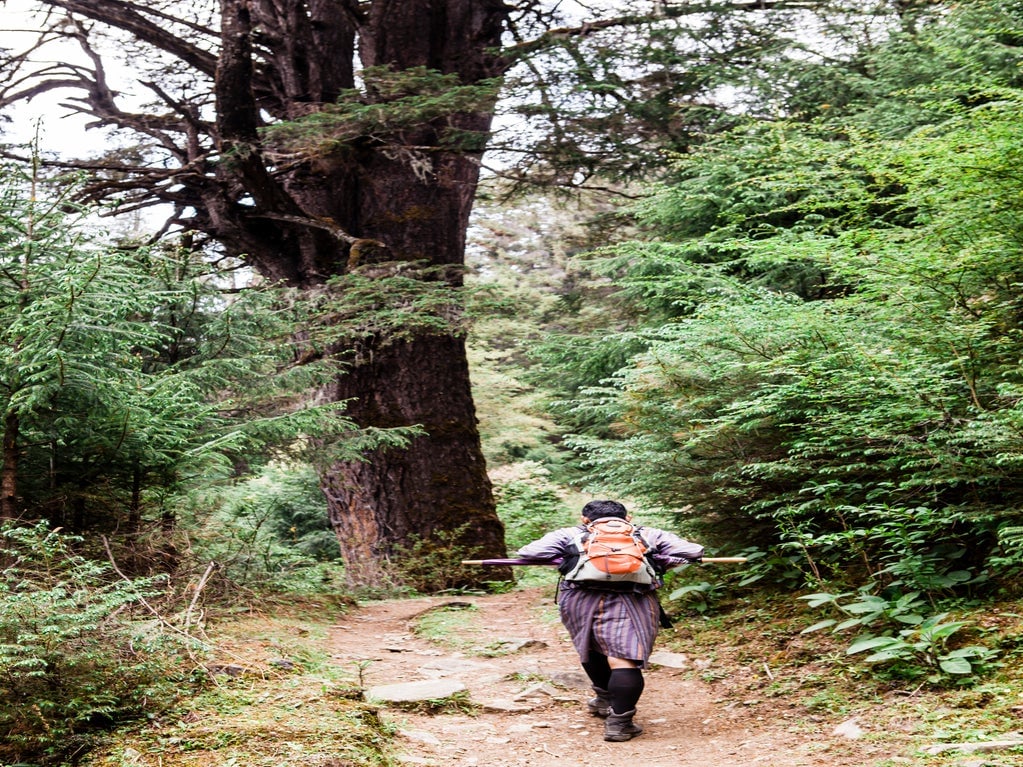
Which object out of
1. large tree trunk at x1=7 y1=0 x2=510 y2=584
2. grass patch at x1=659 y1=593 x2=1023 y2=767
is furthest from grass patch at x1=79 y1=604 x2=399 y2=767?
large tree trunk at x1=7 y1=0 x2=510 y2=584

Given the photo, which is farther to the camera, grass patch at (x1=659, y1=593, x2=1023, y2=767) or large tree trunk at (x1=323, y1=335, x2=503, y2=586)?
large tree trunk at (x1=323, y1=335, x2=503, y2=586)

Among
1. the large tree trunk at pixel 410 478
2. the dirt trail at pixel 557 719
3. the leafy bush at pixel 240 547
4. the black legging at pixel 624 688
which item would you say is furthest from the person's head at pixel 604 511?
the large tree trunk at pixel 410 478

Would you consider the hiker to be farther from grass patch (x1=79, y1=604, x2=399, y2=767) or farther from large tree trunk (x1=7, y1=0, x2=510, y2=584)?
large tree trunk (x1=7, y1=0, x2=510, y2=584)

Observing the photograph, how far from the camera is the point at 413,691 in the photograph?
500 centimetres

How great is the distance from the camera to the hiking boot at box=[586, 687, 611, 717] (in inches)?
198

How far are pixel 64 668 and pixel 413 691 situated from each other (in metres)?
2.13

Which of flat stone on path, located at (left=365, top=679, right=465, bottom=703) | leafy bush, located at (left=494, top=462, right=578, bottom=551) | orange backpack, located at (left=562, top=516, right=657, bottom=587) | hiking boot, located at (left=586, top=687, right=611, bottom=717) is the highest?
orange backpack, located at (left=562, top=516, right=657, bottom=587)

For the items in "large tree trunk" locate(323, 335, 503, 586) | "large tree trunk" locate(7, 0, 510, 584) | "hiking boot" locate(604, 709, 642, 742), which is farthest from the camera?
"large tree trunk" locate(323, 335, 503, 586)

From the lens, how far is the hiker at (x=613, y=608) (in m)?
4.71

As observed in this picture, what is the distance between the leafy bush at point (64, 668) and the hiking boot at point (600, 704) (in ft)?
8.18

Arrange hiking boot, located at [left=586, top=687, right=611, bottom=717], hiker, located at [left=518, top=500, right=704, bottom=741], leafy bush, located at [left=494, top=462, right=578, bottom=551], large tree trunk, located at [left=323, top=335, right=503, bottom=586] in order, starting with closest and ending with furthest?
hiker, located at [left=518, top=500, right=704, bottom=741] < hiking boot, located at [left=586, top=687, right=611, bottom=717] < large tree trunk, located at [left=323, top=335, right=503, bottom=586] < leafy bush, located at [left=494, top=462, right=578, bottom=551]

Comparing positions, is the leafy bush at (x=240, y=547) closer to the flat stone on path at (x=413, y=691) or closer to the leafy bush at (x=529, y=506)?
the flat stone on path at (x=413, y=691)

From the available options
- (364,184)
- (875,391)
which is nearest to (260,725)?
(875,391)

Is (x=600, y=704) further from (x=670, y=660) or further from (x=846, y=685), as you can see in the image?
(x=846, y=685)
